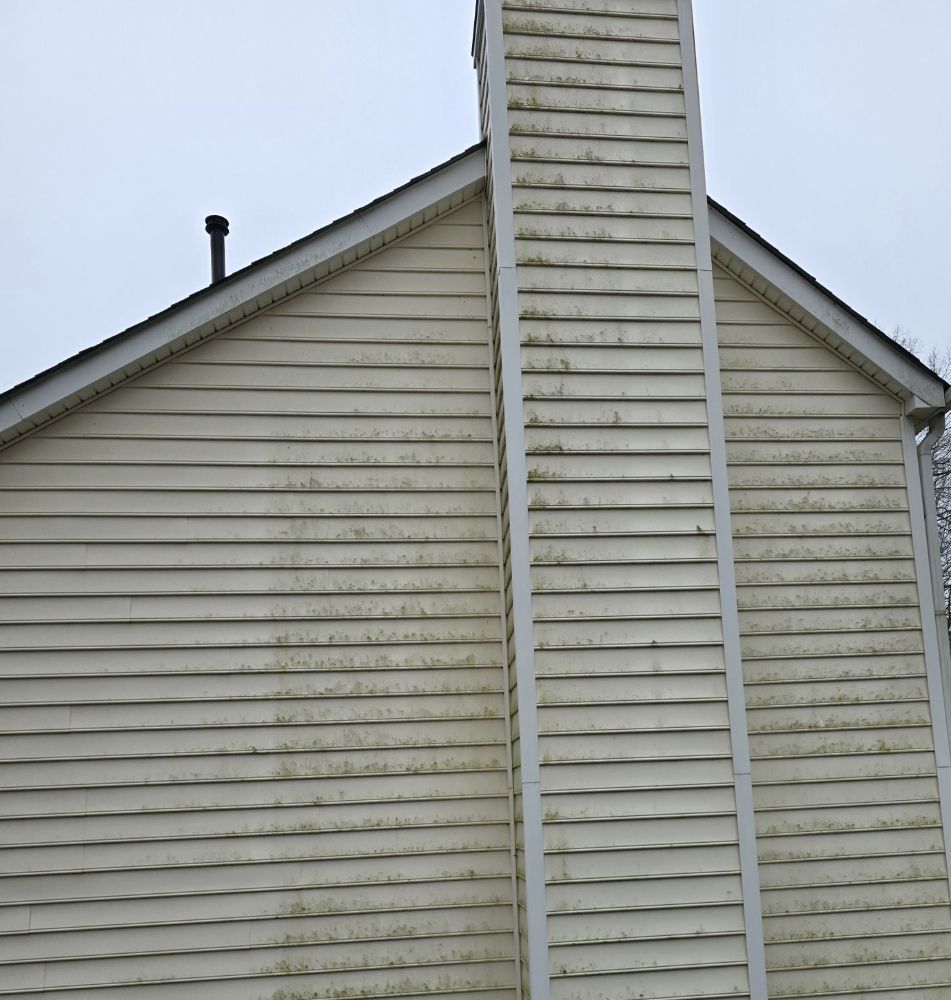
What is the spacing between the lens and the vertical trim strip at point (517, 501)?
5.38 m

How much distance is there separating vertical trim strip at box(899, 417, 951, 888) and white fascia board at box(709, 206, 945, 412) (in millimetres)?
230

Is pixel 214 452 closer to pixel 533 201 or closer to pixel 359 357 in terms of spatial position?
pixel 359 357

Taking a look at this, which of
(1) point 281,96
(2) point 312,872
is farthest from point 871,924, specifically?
(1) point 281,96

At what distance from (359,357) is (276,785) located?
2.50 m

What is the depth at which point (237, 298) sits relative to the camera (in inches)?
245

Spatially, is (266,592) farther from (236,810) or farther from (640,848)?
(640,848)

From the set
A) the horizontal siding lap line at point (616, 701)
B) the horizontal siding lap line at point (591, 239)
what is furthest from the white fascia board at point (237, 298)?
the horizontal siding lap line at point (616, 701)

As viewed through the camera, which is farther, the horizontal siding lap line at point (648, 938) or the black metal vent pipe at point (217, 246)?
the black metal vent pipe at point (217, 246)

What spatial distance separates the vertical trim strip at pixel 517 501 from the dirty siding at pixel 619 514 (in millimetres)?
54

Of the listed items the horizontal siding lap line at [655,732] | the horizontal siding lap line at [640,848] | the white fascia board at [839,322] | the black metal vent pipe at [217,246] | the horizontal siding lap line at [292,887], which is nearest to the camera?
the horizontal siding lap line at [640,848]

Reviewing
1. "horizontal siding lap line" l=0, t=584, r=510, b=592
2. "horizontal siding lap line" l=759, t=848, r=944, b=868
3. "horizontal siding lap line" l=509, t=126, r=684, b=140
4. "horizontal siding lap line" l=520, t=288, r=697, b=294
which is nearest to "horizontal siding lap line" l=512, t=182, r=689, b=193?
"horizontal siding lap line" l=509, t=126, r=684, b=140

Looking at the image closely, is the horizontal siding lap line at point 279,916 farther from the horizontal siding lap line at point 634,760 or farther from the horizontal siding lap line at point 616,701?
the horizontal siding lap line at point 616,701

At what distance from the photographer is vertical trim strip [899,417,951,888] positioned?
6.48 meters

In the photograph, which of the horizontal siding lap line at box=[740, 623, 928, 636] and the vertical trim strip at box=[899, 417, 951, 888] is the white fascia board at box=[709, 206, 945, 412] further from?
the horizontal siding lap line at box=[740, 623, 928, 636]
